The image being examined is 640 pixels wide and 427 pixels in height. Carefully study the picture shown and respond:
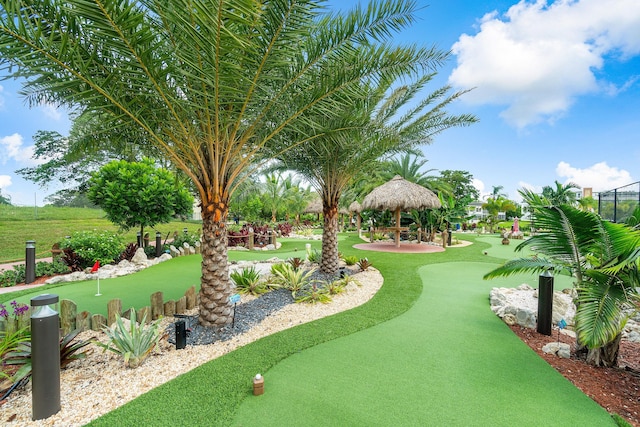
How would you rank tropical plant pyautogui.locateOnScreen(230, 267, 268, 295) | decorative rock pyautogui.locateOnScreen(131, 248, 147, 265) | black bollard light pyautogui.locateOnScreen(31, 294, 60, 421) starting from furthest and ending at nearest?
decorative rock pyautogui.locateOnScreen(131, 248, 147, 265) < tropical plant pyautogui.locateOnScreen(230, 267, 268, 295) < black bollard light pyautogui.locateOnScreen(31, 294, 60, 421)

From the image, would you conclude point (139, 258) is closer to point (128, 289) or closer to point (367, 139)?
point (128, 289)

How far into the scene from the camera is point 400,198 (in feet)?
44.8

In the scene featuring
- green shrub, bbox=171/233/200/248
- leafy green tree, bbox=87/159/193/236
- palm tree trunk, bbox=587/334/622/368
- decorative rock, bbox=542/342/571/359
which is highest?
leafy green tree, bbox=87/159/193/236

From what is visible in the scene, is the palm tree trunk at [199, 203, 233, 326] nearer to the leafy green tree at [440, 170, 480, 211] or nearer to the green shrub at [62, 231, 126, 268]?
the green shrub at [62, 231, 126, 268]

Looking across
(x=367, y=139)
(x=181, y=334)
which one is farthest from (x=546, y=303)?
(x=181, y=334)

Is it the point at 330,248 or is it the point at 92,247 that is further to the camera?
the point at 92,247

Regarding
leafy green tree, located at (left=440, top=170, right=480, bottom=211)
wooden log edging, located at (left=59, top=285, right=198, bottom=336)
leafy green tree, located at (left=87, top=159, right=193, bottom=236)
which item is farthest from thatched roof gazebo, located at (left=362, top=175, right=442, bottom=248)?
leafy green tree, located at (left=440, top=170, right=480, bottom=211)

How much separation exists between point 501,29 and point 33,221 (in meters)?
25.0

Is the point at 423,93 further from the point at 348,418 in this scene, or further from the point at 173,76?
the point at 348,418

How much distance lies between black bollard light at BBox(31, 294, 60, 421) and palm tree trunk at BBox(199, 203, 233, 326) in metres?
1.93

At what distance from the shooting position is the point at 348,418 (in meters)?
2.44

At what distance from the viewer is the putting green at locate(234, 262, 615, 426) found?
247 centimetres

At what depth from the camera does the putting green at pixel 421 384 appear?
2.47 meters

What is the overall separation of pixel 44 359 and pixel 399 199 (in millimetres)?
12948
